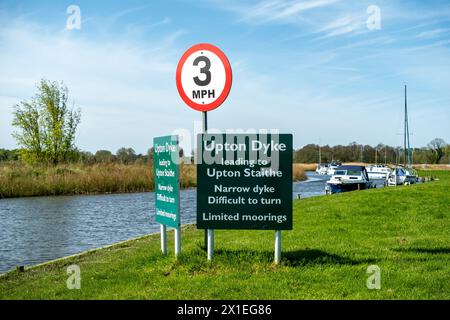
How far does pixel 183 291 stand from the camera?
630 centimetres

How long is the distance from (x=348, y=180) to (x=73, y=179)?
19.0m

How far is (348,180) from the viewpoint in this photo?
32156 millimetres

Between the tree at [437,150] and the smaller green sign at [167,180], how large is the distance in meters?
121

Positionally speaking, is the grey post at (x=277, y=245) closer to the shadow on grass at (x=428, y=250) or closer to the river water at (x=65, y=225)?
the shadow on grass at (x=428, y=250)

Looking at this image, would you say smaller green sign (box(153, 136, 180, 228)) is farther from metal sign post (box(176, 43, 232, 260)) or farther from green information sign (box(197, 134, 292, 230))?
metal sign post (box(176, 43, 232, 260))

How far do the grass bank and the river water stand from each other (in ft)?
13.8

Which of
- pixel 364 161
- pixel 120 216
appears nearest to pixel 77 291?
pixel 120 216

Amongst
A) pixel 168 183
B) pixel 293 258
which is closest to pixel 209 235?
pixel 168 183

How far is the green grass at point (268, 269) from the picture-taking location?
6.27m

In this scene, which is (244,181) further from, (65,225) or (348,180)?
(348,180)

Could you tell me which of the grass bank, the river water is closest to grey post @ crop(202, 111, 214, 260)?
the river water

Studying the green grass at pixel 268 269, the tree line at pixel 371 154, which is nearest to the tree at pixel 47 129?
the green grass at pixel 268 269
